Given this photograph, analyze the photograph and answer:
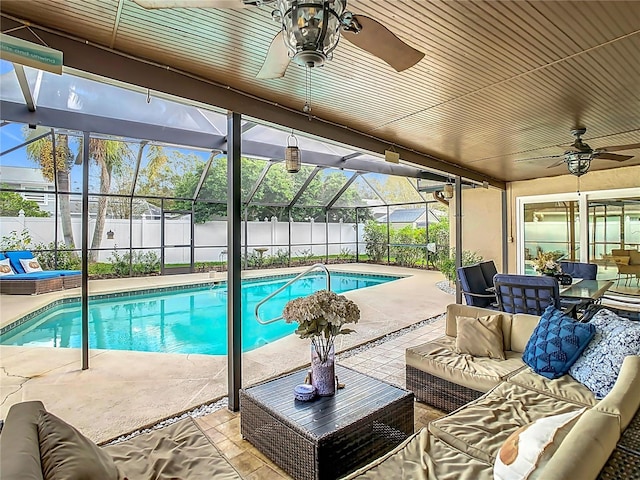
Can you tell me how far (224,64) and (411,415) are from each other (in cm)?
284

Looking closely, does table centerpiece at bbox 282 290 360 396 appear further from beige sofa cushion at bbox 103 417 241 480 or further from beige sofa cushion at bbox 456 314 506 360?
beige sofa cushion at bbox 456 314 506 360

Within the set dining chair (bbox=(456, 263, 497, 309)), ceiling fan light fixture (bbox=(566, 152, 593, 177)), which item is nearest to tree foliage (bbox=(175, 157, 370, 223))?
dining chair (bbox=(456, 263, 497, 309))

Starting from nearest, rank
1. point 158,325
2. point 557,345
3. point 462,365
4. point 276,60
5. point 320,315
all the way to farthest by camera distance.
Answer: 1. point 276,60
2. point 320,315
3. point 557,345
4. point 462,365
5. point 158,325

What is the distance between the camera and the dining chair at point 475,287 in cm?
494

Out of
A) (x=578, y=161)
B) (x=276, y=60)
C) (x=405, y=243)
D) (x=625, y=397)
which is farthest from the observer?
(x=405, y=243)

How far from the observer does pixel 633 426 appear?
144 cm

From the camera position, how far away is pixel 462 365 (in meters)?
2.86

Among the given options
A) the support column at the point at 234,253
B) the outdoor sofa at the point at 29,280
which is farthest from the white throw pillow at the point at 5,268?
the support column at the point at 234,253

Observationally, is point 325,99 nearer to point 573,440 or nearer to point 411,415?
point 411,415

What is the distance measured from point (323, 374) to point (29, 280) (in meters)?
8.50

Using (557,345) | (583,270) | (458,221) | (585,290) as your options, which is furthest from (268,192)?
(557,345)

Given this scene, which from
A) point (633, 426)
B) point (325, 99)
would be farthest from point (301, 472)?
point (325, 99)

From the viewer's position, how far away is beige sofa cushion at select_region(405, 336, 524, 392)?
2686mm

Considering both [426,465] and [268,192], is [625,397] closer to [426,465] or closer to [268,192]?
[426,465]
